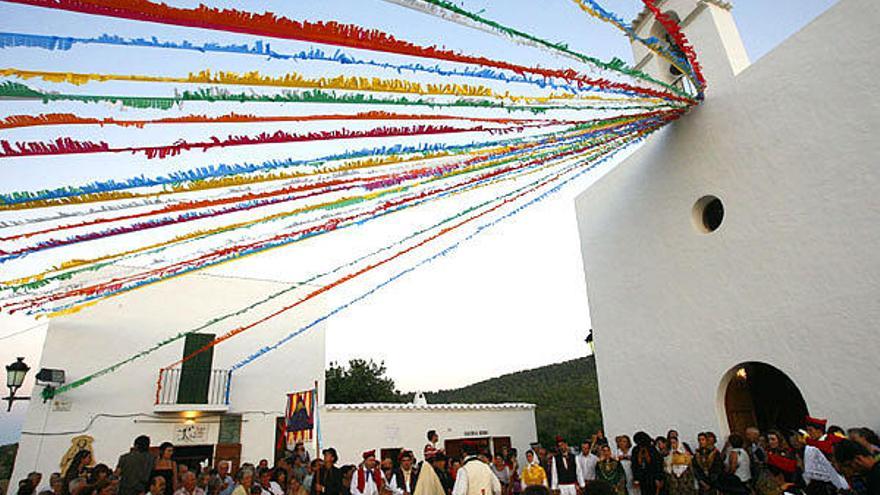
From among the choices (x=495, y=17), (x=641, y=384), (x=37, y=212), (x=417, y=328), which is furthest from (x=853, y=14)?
(x=417, y=328)

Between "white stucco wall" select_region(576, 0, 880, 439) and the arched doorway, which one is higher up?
"white stucco wall" select_region(576, 0, 880, 439)

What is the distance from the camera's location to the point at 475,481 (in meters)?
5.42

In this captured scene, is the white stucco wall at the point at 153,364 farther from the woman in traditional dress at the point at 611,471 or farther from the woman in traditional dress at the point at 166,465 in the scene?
the woman in traditional dress at the point at 611,471

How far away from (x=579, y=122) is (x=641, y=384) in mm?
3929

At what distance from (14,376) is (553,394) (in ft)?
45.6

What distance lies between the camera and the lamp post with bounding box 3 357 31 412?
7.97 m

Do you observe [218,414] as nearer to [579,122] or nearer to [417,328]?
[417,328]

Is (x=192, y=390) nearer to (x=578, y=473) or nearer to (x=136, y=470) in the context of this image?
(x=136, y=470)

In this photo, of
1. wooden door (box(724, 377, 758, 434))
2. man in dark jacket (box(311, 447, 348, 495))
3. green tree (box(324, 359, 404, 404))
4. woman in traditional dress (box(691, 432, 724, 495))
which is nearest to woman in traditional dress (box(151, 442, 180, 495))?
man in dark jacket (box(311, 447, 348, 495))

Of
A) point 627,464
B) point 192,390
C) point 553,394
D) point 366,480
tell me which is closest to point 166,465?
point 366,480

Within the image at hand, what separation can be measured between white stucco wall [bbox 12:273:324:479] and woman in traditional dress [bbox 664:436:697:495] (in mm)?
7979

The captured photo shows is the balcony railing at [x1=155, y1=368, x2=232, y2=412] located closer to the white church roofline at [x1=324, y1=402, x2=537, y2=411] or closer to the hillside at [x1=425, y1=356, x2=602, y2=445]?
the white church roofline at [x1=324, y1=402, x2=537, y2=411]

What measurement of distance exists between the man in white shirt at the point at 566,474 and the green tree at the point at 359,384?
48.2 feet

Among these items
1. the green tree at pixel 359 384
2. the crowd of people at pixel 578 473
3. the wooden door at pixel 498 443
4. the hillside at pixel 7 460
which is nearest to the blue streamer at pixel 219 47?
the crowd of people at pixel 578 473
